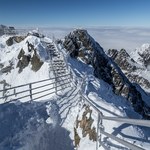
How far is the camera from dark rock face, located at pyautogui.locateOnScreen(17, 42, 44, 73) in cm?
4681

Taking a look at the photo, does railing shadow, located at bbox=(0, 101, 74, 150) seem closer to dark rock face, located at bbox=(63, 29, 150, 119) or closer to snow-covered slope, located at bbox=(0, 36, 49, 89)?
snow-covered slope, located at bbox=(0, 36, 49, 89)

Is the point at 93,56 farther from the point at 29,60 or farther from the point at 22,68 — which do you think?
the point at 22,68

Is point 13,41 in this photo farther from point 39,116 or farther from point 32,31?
point 39,116

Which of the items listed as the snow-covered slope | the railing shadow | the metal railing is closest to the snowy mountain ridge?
the railing shadow

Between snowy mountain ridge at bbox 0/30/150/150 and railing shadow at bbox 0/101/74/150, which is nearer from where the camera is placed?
snowy mountain ridge at bbox 0/30/150/150

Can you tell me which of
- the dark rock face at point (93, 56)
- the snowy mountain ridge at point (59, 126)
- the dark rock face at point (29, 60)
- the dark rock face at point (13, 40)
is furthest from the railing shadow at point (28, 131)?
the dark rock face at point (13, 40)

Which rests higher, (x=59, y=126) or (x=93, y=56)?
(x=59, y=126)

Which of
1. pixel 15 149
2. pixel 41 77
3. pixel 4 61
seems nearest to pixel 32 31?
pixel 4 61

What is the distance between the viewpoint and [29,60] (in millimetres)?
50875

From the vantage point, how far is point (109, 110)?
14258 mm

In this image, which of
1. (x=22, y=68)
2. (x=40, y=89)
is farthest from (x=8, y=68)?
(x=40, y=89)

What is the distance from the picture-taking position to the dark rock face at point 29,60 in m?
46.8

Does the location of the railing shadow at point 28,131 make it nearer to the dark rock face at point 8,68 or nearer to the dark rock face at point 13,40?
the dark rock face at point 8,68

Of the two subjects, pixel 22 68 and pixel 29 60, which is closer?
pixel 29 60
